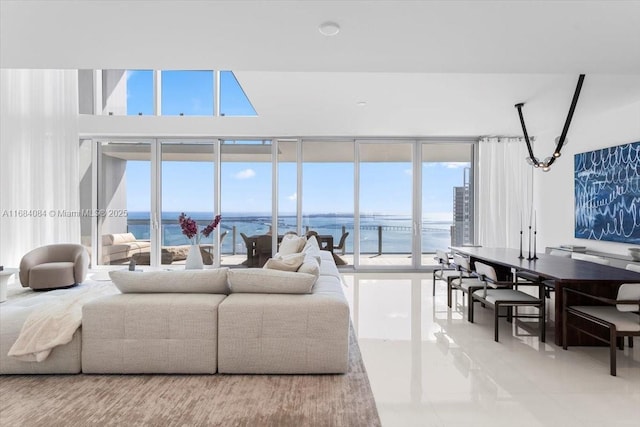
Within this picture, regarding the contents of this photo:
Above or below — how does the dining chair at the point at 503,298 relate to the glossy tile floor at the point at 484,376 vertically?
above

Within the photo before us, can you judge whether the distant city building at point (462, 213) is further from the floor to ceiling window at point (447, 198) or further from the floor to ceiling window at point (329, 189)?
the floor to ceiling window at point (329, 189)

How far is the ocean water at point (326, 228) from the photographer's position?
741cm

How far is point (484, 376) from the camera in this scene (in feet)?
9.29

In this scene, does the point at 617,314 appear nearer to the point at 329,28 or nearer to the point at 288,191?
the point at 329,28

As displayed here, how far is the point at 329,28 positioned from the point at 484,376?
280 cm

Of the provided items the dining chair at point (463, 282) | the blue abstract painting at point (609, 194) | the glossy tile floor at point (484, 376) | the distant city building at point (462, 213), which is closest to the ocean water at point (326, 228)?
the distant city building at point (462, 213)

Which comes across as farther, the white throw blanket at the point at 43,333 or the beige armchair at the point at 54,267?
the beige armchair at the point at 54,267

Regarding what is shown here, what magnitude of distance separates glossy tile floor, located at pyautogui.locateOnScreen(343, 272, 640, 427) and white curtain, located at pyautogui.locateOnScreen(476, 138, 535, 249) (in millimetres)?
3279

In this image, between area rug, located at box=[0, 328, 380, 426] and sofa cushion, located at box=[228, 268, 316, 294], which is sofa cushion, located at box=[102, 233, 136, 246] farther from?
sofa cushion, located at box=[228, 268, 316, 294]

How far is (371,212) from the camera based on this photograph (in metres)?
7.45

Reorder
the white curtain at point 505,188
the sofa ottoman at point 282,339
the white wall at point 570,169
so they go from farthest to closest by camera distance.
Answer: the white curtain at point 505,188 → the white wall at point 570,169 → the sofa ottoman at point 282,339

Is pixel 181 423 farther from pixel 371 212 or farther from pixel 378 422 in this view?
pixel 371 212

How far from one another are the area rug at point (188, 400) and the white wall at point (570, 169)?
459cm

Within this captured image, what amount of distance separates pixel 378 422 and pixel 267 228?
18.0ft
